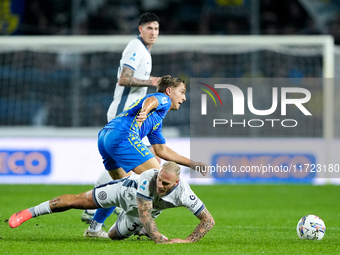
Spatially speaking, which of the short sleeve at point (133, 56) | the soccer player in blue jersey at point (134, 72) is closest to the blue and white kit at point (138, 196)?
the soccer player in blue jersey at point (134, 72)

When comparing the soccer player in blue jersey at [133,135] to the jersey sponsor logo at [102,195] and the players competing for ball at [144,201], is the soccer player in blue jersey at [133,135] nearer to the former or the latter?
the players competing for ball at [144,201]

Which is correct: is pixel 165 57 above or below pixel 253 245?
above

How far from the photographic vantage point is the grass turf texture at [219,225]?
17.6ft

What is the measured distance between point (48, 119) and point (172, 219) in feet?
26.0

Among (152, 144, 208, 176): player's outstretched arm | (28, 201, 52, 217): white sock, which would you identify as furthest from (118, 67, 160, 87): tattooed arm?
(28, 201, 52, 217): white sock

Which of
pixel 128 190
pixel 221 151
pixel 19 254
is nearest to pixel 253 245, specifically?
pixel 128 190

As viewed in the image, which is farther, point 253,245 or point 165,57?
point 165,57

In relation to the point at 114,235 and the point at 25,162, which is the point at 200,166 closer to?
the point at 114,235

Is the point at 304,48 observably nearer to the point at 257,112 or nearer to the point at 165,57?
the point at 257,112

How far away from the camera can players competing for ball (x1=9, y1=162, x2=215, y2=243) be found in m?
5.29

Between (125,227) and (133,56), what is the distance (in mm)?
2373

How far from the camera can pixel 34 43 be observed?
14.5 m

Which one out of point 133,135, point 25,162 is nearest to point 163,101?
point 133,135

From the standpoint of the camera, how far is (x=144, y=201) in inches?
209
